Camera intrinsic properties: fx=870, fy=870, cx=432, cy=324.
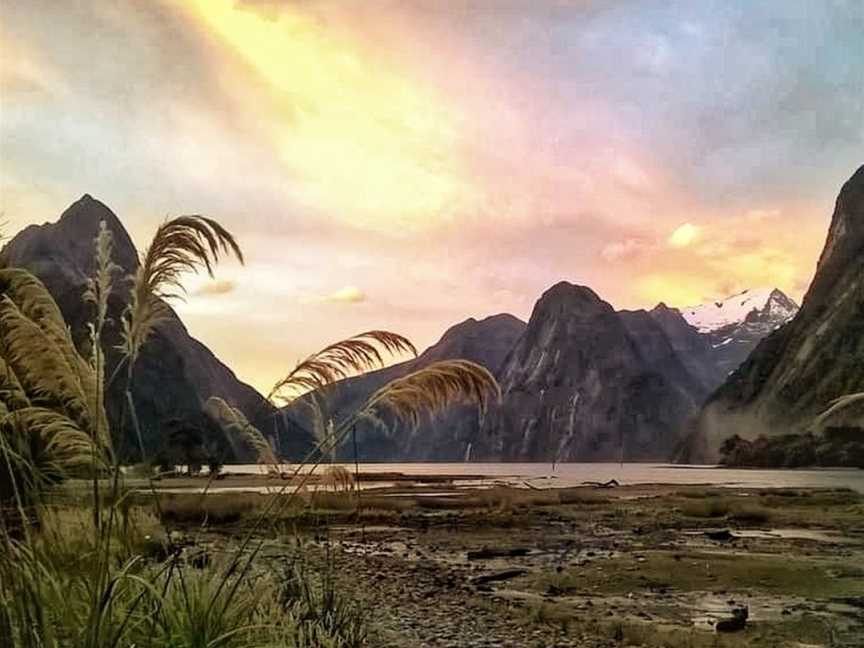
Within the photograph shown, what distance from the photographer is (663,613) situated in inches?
590

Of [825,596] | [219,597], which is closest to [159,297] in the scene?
[219,597]

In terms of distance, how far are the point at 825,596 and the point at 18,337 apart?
16511 mm

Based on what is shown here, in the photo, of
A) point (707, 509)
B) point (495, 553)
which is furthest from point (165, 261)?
point (707, 509)

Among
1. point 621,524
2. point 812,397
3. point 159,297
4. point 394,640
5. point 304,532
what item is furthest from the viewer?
point 812,397

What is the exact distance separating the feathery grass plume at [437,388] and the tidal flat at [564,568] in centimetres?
92

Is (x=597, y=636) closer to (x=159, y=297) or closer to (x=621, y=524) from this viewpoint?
(x=159, y=297)

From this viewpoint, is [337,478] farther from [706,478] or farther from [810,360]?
[810,360]

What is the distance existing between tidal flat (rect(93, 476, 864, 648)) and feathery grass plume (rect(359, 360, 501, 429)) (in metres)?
0.92

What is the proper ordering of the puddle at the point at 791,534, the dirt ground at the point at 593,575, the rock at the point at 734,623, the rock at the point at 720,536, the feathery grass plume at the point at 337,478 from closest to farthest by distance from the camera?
the feathery grass plume at the point at 337,478, the dirt ground at the point at 593,575, the rock at the point at 734,623, the puddle at the point at 791,534, the rock at the point at 720,536

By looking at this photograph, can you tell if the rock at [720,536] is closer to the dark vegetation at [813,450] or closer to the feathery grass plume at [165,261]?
the feathery grass plume at [165,261]

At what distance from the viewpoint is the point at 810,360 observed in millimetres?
154375

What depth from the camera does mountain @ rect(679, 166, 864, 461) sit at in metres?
145

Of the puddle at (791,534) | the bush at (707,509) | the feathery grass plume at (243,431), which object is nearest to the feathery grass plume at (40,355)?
the feathery grass plume at (243,431)

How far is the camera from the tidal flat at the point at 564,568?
11.6m
